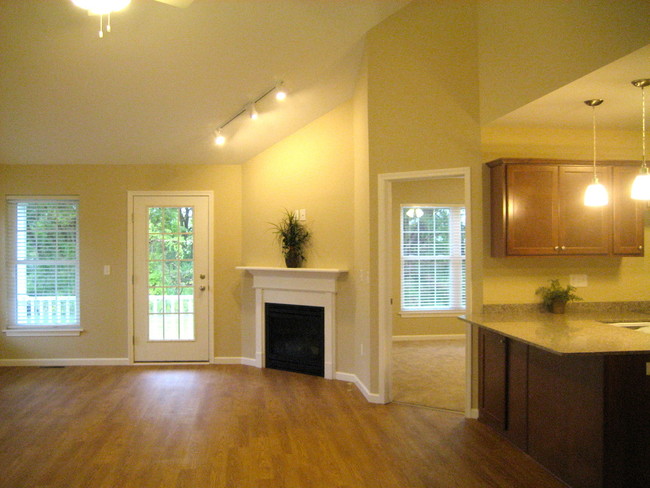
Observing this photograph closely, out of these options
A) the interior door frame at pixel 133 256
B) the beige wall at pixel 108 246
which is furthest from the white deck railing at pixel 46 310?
the interior door frame at pixel 133 256

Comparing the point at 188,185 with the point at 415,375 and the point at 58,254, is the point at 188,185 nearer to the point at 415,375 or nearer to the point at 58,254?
the point at 58,254

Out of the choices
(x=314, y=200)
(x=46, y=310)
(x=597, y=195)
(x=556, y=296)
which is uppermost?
(x=314, y=200)

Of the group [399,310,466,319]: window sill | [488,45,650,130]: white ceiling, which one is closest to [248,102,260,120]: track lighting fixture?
[488,45,650,130]: white ceiling

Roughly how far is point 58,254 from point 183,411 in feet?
9.62

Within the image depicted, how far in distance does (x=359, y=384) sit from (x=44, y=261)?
4.10m

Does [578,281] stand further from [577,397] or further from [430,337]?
[430,337]

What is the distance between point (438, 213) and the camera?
6.89m

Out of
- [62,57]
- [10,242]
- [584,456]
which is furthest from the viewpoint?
[10,242]

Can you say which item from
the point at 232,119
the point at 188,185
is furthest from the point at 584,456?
the point at 188,185

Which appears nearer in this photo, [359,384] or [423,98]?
[423,98]

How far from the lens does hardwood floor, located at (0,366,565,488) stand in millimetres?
2834

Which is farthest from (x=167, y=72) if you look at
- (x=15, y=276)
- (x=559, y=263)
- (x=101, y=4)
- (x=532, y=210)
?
(x=559, y=263)

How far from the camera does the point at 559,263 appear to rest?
397 centimetres

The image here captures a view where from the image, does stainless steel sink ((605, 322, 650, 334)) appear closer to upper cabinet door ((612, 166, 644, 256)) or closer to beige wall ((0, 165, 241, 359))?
upper cabinet door ((612, 166, 644, 256))
